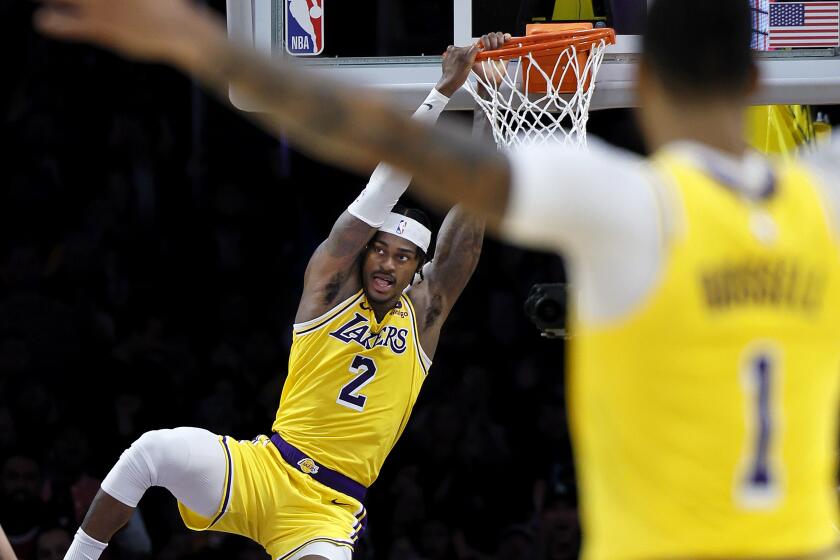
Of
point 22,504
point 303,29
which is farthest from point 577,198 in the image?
point 22,504

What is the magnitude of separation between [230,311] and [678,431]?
8.18 m

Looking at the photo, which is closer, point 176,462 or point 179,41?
point 179,41

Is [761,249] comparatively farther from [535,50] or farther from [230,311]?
[230,311]

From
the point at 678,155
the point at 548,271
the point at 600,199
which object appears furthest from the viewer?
the point at 548,271

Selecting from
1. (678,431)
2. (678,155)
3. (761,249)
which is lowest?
(678,431)

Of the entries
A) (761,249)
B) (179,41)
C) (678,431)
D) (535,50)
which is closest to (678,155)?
(761,249)

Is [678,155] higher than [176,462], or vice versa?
[678,155]

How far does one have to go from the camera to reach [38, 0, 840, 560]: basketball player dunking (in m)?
1.85

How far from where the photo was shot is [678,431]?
6.18 feet

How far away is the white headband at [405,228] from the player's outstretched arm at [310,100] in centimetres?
418

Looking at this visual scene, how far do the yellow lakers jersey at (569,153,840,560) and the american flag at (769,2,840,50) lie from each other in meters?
4.03

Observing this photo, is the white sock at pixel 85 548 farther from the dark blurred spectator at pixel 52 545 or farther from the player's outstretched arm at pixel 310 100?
the player's outstretched arm at pixel 310 100

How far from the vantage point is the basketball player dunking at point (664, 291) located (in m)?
1.85

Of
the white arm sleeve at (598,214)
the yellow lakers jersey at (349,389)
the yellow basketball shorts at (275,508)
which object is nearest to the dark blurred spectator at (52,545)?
the yellow basketball shorts at (275,508)
